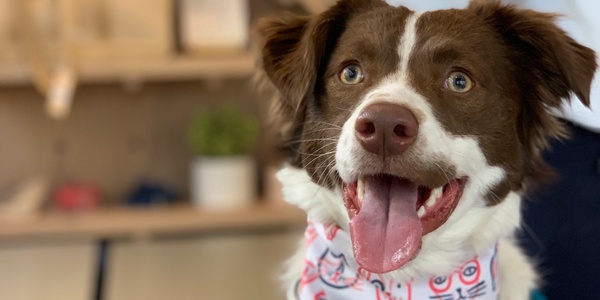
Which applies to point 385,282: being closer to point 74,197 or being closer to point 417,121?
point 417,121

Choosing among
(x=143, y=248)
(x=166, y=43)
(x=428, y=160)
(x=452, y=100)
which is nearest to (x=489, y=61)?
(x=452, y=100)

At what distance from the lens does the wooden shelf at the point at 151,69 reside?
2570 millimetres

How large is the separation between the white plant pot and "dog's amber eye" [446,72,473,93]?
1749mm

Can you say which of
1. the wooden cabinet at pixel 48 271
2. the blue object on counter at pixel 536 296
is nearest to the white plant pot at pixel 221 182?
the wooden cabinet at pixel 48 271

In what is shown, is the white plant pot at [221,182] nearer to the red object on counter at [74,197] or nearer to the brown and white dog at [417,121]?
the red object on counter at [74,197]

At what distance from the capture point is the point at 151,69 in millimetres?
2631

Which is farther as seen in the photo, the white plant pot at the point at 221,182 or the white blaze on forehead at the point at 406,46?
the white plant pot at the point at 221,182

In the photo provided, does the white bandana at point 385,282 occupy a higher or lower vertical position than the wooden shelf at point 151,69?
higher

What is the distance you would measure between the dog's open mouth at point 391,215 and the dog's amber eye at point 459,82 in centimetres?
14

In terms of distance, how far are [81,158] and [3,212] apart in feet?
1.20

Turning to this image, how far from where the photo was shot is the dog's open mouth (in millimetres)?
1059

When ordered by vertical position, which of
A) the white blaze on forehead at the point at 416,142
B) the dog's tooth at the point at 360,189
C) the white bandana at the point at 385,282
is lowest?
the white bandana at the point at 385,282

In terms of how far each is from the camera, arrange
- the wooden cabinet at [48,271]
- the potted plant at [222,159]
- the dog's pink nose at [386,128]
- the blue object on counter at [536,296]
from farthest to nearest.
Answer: the potted plant at [222,159]
the wooden cabinet at [48,271]
the blue object on counter at [536,296]
the dog's pink nose at [386,128]

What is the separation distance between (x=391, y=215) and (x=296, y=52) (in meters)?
0.32
